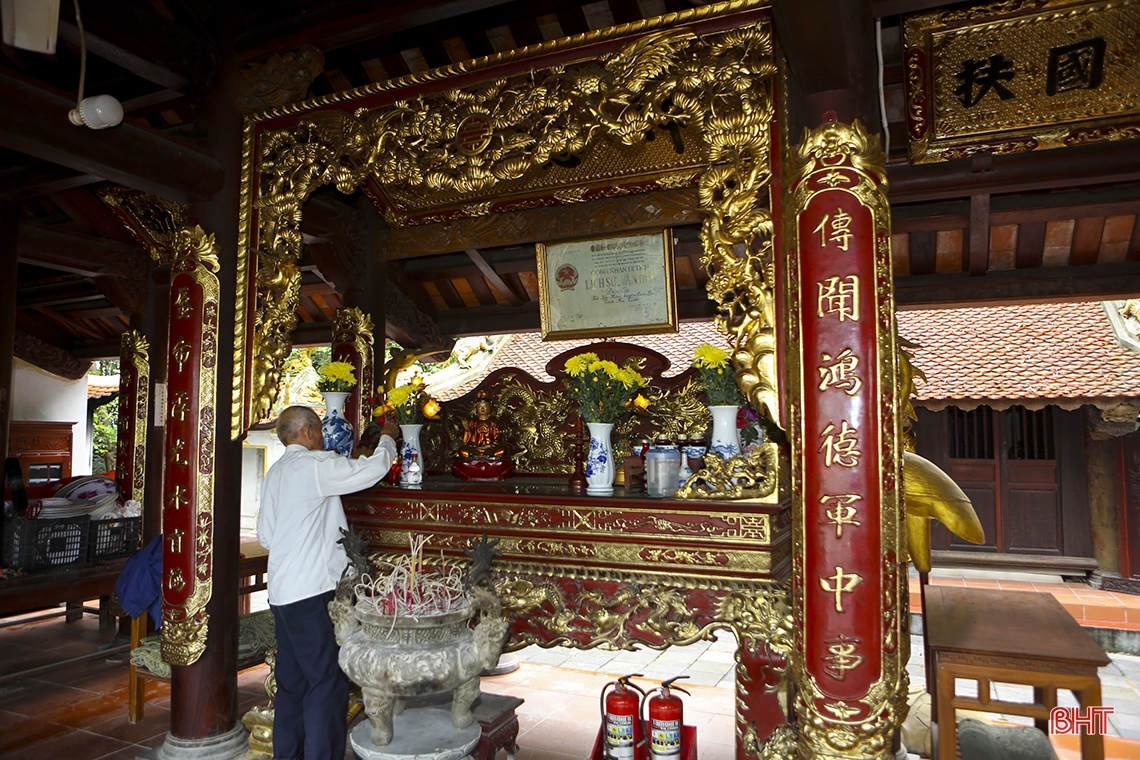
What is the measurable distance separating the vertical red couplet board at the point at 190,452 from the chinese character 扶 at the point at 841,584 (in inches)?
121

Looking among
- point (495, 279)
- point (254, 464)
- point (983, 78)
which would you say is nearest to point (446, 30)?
point (495, 279)

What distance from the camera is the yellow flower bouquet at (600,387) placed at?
3.79m

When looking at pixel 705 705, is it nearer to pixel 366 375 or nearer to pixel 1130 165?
pixel 366 375

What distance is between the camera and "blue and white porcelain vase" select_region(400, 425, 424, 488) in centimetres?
432

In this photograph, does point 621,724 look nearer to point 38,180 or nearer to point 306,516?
point 306,516

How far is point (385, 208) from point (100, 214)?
2812mm

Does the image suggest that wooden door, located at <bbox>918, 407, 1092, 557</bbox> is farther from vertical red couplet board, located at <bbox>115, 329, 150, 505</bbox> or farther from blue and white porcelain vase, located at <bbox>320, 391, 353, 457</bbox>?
vertical red couplet board, located at <bbox>115, 329, 150, 505</bbox>

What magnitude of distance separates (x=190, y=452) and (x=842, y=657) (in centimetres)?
324

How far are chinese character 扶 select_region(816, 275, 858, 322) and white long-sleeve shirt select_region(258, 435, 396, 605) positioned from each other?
2223 mm

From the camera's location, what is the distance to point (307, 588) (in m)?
3.46

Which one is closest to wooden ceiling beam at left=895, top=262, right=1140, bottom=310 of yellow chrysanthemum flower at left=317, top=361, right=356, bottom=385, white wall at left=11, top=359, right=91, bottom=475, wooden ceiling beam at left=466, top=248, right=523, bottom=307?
wooden ceiling beam at left=466, top=248, right=523, bottom=307

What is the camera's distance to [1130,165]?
3869 millimetres

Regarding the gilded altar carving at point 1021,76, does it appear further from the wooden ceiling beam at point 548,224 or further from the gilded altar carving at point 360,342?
the gilded altar carving at point 360,342

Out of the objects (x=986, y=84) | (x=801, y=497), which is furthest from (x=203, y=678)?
(x=986, y=84)
